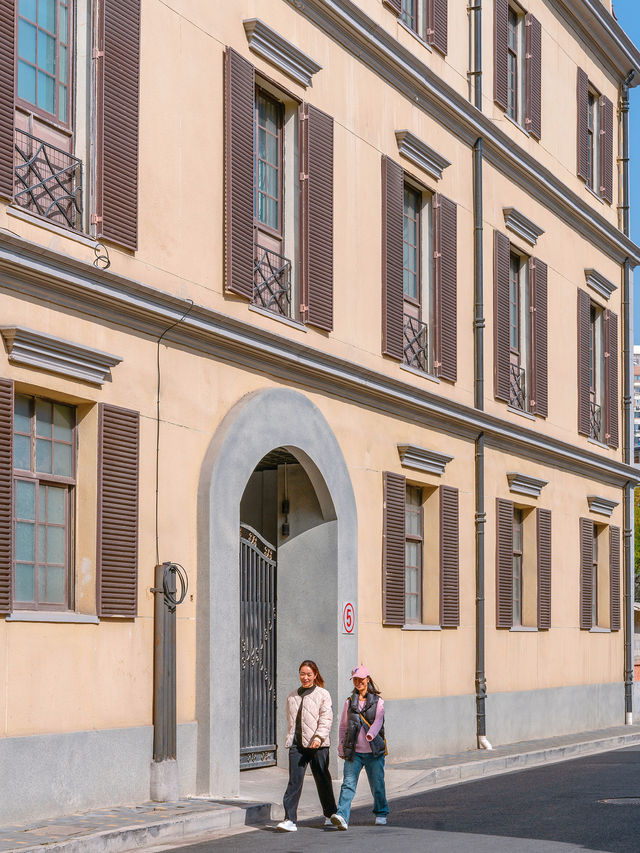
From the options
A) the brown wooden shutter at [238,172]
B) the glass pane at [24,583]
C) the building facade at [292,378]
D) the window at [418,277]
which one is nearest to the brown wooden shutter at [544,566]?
the building facade at [292,378]

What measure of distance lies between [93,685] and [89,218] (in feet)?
14.1

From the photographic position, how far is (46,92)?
13.9m

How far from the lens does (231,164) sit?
1628 cm

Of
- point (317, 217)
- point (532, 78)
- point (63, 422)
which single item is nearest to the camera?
point (63, 422)

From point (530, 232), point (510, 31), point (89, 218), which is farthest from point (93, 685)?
point (510, 31)

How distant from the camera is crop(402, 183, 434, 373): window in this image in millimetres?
21234

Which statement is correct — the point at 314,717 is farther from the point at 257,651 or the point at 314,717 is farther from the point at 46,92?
the point at 46,92

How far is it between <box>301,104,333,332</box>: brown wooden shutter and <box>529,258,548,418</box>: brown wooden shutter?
7.94 meters

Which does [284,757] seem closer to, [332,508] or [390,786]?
[390,786]

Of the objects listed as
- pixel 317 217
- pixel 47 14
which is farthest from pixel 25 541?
pixel 317 217

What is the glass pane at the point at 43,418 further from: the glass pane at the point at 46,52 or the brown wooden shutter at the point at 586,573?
the brown wooden shutter at the point at 586,573

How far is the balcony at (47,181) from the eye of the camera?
13281mm

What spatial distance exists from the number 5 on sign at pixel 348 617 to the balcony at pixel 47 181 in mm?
6397

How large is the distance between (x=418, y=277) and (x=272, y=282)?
15.1 ft
